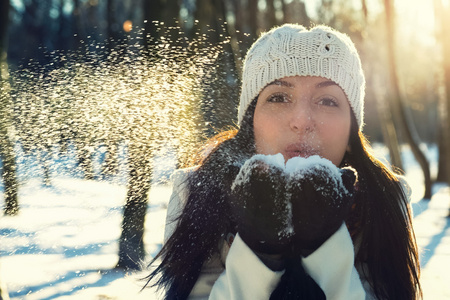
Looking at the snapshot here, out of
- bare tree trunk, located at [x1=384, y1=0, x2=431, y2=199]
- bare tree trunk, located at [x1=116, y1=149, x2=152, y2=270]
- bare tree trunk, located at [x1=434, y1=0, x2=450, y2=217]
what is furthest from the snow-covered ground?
bare tree trunk, located at [x1=384, y1=0, x2=431, y2=199]

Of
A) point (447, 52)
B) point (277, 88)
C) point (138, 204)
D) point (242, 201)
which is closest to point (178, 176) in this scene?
point (277, 88)

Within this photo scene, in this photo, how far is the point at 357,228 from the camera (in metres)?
1.97

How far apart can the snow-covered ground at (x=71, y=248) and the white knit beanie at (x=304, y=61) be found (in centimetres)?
145

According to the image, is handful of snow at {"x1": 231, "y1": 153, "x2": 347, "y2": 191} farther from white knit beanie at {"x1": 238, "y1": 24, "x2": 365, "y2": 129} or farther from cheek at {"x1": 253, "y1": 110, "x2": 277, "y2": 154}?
white knit beanie at {"x1": 238, "y1": 24, "x2": 365, "y2": 129}

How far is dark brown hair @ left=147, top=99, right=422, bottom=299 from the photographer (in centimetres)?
189

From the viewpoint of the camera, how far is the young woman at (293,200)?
142 cm

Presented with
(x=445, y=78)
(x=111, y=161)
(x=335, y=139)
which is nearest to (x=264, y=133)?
(x=335, y=139)

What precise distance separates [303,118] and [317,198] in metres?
0.43

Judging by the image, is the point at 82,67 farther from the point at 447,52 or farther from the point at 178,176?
the point at 447,52

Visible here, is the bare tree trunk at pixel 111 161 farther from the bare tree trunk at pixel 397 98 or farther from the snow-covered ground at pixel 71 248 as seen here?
the bare tree trunk at pixel 397 98

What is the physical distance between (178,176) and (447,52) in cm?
645

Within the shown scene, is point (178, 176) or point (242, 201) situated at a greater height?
point (242, 201)

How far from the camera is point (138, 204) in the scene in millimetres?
4113

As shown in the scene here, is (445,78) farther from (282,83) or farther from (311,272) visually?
(311,272)
